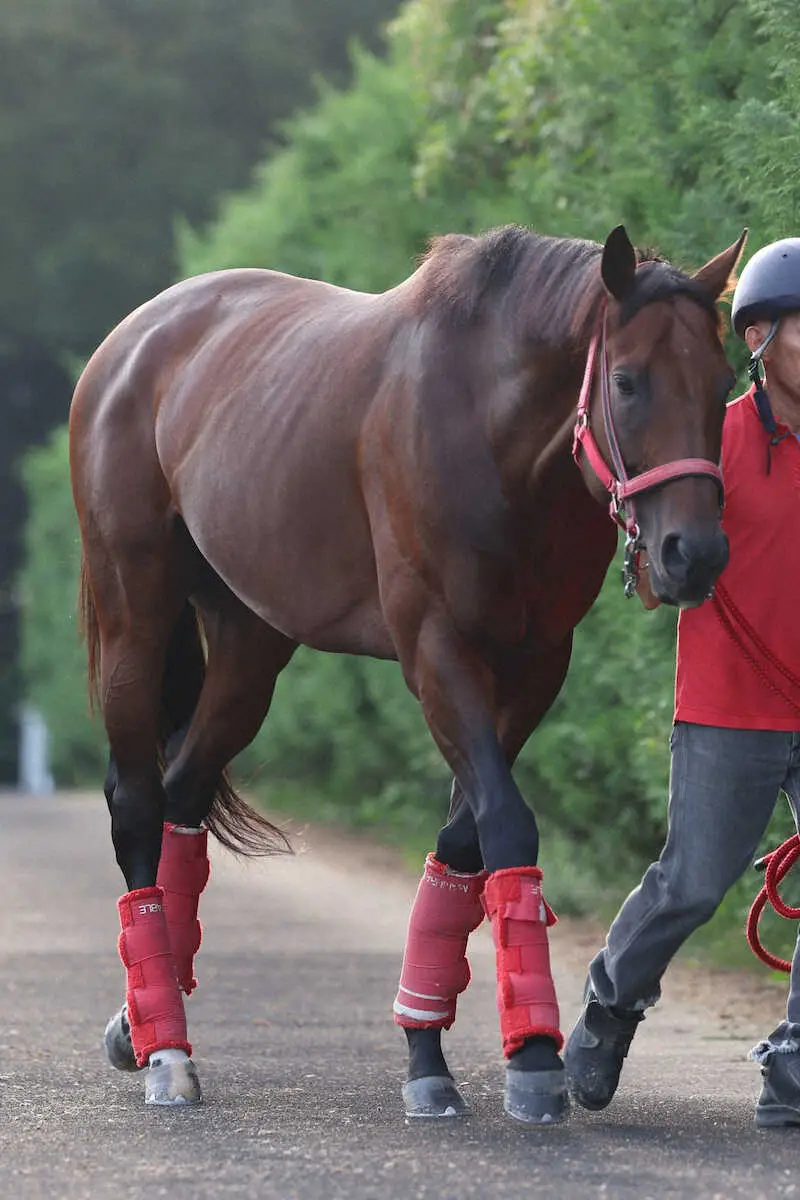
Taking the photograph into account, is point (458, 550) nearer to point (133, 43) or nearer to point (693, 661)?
point (693, 661)

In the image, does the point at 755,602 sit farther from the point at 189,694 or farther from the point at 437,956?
the point at 189,694

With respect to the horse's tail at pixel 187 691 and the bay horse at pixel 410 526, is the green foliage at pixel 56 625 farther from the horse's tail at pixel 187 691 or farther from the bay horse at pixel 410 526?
the bay horse at pixel 410 526

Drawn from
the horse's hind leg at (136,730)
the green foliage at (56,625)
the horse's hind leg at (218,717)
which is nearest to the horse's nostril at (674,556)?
the horse's hind leg at (136,730)

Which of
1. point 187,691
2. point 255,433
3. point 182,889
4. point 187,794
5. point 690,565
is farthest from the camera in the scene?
point 187,691

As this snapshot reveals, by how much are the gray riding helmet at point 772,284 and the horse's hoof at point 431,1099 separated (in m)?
1.90

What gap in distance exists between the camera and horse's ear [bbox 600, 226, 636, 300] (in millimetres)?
4734

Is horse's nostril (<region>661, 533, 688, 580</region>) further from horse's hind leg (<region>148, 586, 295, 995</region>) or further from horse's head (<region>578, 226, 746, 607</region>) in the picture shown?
horse's hind leg (<region>148, 586, 295, 995</region>)

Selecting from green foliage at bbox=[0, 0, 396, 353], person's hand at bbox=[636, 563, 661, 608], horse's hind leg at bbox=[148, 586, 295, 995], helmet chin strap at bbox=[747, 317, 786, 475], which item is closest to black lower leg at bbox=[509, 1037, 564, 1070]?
person's hand at bbox=[636, 563, 661, 608]

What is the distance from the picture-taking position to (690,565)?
14.9ft

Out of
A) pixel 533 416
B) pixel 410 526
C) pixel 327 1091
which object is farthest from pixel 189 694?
pixel 533 416

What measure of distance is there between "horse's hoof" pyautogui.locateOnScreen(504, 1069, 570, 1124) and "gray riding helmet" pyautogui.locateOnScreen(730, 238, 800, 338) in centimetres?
170

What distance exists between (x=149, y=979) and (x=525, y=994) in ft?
4.62

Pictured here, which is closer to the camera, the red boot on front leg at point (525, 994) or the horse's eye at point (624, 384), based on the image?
the horse's eye at point (624, 384)

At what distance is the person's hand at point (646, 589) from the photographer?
474 cm
